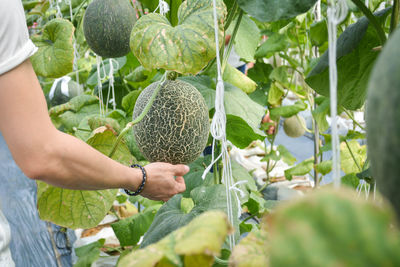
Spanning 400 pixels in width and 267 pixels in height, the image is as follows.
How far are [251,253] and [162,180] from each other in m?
0.49

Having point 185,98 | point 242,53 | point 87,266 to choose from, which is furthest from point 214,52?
point 87,266

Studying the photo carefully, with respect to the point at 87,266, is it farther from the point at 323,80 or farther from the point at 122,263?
the point at 122,263

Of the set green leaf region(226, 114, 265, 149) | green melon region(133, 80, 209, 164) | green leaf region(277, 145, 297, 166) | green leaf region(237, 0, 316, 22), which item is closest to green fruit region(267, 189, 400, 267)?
green leaf region(237, 0, 316, 22)

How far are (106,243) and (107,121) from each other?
32.8 inches

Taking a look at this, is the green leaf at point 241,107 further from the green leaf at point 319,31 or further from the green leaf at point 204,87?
the green leaf at point 319,31

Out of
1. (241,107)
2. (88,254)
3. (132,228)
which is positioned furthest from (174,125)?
(88,254)

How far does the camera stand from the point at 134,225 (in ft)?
5.21

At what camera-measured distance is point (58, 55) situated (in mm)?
1526

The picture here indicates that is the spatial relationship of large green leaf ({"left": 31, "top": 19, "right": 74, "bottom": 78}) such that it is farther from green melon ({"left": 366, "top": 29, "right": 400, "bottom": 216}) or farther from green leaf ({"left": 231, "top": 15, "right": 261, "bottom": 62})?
green melon ({"left": 366, "top": 29, "right": 400, "bottom": 216})

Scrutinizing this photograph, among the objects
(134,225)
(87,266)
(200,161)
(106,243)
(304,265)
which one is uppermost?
(304,265)

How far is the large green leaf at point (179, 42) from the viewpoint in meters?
0.74

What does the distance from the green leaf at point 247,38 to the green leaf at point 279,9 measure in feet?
2.85

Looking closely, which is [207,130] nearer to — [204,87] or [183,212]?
[183,212]

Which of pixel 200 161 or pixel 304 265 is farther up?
pixel 304 265
